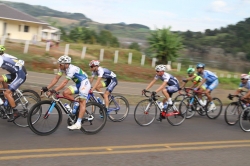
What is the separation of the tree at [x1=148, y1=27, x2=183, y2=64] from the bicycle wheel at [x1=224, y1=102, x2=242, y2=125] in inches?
863

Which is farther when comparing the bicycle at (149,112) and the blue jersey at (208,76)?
the blue jersey at (208,76)

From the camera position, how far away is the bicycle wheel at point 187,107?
37.8 ft

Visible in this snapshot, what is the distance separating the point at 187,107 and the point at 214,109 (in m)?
1.48

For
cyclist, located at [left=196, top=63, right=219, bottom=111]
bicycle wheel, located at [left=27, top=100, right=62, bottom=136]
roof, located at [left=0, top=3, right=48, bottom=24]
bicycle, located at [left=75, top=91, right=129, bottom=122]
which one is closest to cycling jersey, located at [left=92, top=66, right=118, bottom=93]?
bicycle, located at [left=75, top=91, right=129, bottom=122]

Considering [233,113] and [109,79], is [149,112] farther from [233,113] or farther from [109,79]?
[233,113]

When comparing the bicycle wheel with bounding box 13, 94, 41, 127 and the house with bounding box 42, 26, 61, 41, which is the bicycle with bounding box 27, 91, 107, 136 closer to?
the bicycle wheel with bounding box 13, 94, 41, 127

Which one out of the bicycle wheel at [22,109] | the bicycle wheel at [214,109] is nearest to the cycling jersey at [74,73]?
the bicycle wheel at [22,109]

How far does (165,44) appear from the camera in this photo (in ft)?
108

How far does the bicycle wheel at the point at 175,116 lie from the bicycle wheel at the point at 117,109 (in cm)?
137

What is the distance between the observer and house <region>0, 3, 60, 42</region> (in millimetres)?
38875

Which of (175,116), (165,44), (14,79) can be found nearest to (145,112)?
(175,116)

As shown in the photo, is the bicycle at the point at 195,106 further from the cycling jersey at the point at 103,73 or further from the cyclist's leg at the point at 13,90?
→ the cyclist's leg at the point at 13,90

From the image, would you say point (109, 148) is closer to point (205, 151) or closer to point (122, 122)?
point (205, 151)

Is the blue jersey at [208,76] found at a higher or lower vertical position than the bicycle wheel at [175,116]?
higher
